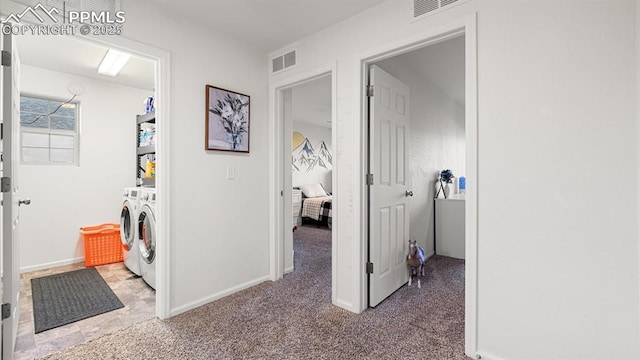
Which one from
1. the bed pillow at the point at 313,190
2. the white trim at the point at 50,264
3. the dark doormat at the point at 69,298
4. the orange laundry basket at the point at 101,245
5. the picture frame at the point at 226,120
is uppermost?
the picture frame at the point at 226,120

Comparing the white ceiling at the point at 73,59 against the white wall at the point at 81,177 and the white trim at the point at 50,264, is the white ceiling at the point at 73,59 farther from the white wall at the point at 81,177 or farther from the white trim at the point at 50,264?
the white trim at the point at 50,264

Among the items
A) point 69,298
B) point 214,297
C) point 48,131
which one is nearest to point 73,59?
point 48,131

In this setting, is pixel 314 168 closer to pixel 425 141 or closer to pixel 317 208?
pixel 317 208

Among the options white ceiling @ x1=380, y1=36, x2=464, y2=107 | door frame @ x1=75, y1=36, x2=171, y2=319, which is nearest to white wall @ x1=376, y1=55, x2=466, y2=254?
white ceiling @ x1=380, y1=36, x2=464, y2=107

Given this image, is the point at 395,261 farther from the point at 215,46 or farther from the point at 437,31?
the point at 215,46

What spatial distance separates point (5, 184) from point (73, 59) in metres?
2.17

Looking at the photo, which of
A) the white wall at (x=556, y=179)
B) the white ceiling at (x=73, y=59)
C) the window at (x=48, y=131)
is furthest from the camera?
the window at (x=48, y=131)

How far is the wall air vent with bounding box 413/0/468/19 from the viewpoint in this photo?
1.77m

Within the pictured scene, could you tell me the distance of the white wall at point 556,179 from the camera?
131 cm

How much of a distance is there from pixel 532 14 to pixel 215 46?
221 cm

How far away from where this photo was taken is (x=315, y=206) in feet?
19.6

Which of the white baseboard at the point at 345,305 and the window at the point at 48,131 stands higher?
the window at the point at 48,131

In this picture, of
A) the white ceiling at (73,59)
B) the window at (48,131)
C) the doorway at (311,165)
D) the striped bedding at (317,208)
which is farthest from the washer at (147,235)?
the striped bedding at (317,208)

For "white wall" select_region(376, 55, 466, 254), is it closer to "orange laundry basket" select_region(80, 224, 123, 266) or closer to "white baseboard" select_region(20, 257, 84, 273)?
"orange laundry basket" select_region(80, 224, 123, 266)
